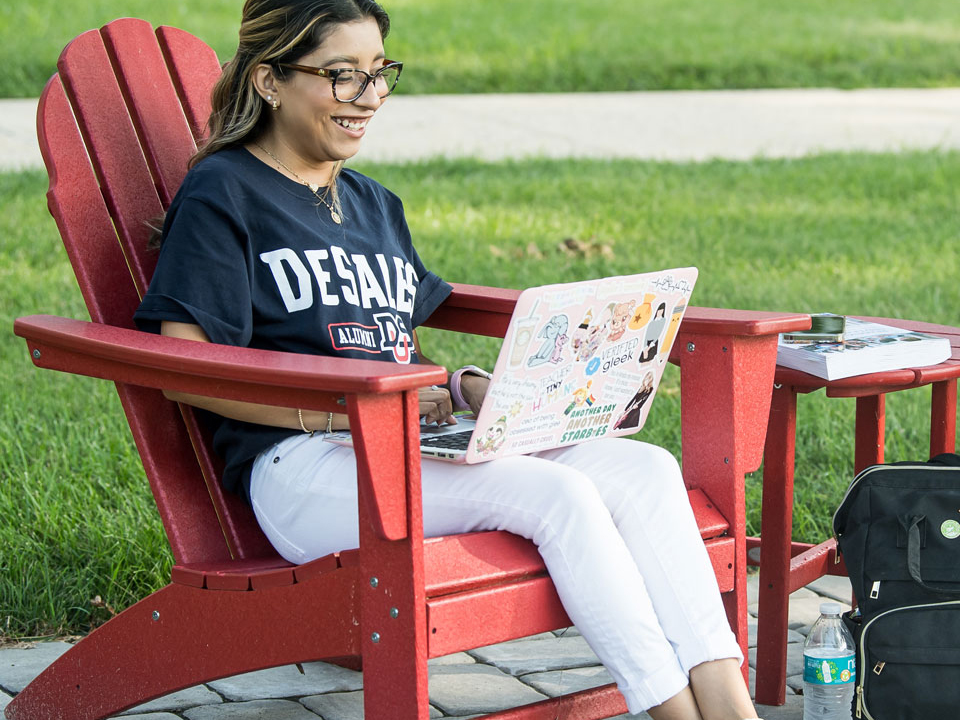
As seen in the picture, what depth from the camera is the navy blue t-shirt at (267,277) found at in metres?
2.35

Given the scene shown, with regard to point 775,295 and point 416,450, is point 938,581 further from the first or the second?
point 775,295

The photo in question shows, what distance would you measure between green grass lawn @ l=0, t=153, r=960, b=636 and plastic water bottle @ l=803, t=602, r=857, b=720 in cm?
104

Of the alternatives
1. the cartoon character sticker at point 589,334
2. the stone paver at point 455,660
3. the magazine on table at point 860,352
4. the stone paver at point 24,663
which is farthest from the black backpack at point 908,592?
the stone paver at point 24,663

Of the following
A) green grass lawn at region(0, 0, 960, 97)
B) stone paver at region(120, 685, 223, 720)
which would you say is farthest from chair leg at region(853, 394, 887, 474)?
green grass lawn at region(0, 0, 960, 97)

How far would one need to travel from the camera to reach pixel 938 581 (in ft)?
8.05

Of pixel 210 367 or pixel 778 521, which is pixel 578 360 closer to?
pixel 210 367

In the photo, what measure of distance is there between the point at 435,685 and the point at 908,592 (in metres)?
0.97

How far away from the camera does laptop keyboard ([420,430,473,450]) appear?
226 cm

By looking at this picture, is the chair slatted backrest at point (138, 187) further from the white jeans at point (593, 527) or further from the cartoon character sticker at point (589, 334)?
the cartoon character sticker at point (589, 334)

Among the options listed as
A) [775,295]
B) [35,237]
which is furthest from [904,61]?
[35,237]

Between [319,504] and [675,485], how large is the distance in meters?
0.60

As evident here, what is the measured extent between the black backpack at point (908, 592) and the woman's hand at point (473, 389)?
0.72 m

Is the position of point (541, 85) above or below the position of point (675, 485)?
above

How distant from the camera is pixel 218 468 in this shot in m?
2.57
